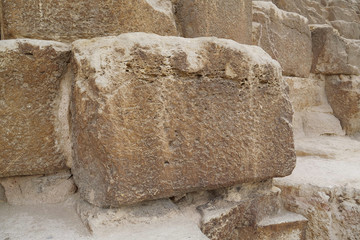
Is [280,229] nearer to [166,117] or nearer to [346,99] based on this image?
[166,117]

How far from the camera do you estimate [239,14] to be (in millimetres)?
Answer: 1449

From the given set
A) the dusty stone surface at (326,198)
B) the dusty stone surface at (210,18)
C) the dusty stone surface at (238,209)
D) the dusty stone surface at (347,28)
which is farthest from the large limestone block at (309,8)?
the dusty stone surface at (238,209)

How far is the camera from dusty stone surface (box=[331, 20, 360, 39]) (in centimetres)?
262

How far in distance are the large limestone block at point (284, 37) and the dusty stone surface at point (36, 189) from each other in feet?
4.37

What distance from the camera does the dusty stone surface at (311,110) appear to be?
6.68 ft

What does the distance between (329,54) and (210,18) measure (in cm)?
125

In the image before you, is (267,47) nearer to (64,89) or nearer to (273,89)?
(273,89)

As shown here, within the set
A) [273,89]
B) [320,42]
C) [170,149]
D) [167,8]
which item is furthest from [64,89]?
[320,42]

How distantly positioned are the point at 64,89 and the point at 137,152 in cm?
34

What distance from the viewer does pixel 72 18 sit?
1060 mm

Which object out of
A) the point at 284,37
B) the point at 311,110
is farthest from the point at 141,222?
the point at 311,110

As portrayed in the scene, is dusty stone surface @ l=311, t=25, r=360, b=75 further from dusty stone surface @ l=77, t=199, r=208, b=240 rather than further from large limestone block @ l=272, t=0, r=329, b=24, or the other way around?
dusty stone surface @ l=77, t=199, r=208, b=240

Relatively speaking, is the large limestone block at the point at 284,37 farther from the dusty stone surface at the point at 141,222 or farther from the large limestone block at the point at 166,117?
the dusty stone surface at the point at 141,222

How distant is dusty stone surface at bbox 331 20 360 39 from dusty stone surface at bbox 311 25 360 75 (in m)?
0.46
